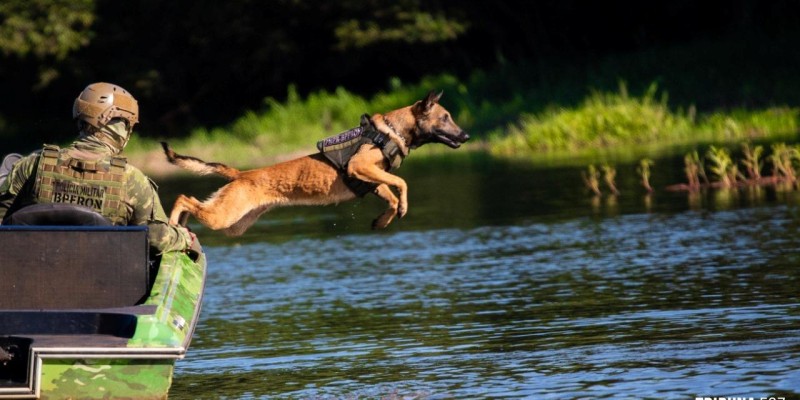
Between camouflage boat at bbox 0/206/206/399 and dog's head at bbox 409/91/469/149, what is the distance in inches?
150

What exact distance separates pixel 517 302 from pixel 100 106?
5.41 meters

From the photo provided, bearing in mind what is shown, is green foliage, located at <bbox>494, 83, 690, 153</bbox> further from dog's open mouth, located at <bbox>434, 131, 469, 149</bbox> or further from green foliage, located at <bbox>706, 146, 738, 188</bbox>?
dog's open mouth, located at <bbox>434, 131, 469, 149</bbox>

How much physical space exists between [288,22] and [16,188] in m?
42.0

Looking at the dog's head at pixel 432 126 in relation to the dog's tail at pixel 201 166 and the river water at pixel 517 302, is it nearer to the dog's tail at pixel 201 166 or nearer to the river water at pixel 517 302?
the river water at pixel 517 302

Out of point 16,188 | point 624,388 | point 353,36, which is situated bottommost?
point 624,388

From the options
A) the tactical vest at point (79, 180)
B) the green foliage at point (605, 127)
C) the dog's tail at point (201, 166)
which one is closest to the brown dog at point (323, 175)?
the dog's tail at point (201, 166)

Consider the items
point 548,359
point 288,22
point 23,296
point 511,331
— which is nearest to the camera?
point 23,296

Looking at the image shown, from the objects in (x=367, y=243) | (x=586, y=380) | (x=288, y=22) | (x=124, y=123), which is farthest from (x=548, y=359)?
(x=288, y=22)

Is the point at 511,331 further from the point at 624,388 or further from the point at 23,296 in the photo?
the point at 23,296

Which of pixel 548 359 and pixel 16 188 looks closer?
pixel 16 188

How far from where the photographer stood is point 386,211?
13352mm

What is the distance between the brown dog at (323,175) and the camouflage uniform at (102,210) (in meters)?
3.37

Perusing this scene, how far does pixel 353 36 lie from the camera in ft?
154

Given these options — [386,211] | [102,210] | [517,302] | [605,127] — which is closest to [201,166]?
[386,211]
